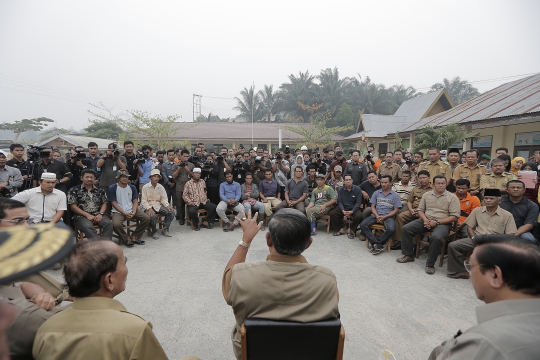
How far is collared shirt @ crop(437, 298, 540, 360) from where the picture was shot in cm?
94

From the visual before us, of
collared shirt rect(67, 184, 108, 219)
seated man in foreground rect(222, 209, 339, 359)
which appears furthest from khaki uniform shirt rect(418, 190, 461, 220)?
collared shirt rect(67, 184, 108, 219)

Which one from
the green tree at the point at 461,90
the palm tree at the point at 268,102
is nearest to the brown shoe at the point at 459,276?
the palm tree at the point at 268,102

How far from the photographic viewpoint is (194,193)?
248 inches

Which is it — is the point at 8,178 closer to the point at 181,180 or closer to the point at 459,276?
the point at 181,180

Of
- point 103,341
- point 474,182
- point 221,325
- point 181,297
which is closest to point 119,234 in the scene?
point 181,297

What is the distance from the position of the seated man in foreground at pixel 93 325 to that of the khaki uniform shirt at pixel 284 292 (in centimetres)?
45

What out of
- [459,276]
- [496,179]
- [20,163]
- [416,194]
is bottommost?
[459,276]

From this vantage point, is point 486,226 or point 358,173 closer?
point 486,226

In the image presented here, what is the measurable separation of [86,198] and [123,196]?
0.60 m

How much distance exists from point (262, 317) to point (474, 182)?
18.2 ft

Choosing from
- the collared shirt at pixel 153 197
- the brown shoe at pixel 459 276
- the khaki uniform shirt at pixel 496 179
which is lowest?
the brown shoe at pixel 459 276

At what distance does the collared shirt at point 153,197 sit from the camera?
5.78m

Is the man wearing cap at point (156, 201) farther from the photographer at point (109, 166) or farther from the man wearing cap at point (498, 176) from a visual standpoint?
the man wearing cap at point (498, 176)

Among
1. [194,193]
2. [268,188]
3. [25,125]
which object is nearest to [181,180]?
[194,193]
